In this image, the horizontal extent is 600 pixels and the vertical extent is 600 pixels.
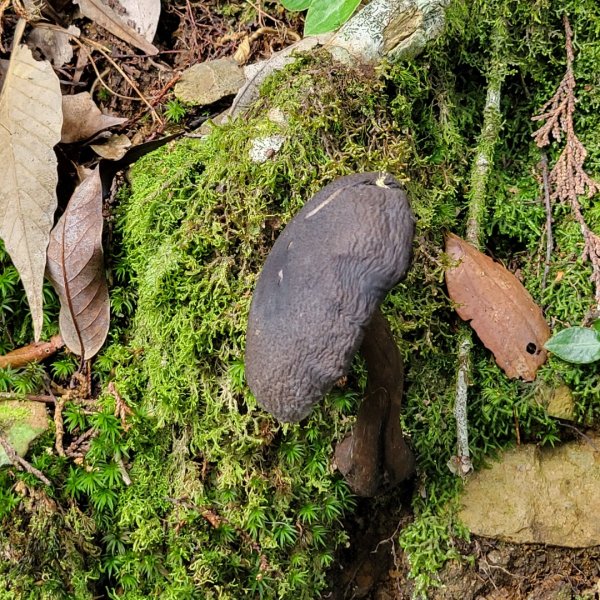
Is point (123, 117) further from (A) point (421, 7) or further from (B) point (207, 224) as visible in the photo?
(A) point (421, 7)

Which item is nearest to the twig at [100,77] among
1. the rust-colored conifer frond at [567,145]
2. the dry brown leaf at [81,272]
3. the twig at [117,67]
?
the twig at [117,67]

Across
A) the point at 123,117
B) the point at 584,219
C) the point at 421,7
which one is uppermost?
the point at 123,117

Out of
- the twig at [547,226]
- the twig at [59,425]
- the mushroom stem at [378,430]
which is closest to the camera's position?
the mushroom stem at [378,430]

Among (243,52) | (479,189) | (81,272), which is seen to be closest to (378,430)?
(479,189)

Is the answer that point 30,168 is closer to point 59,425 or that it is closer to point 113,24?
point 59,425

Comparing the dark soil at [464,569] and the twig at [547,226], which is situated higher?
the twig at [547,226]

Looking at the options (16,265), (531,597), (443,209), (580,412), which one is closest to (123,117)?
(16,265)

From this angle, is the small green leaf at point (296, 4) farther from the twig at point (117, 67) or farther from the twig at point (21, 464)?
the twig at point (21, 464)
